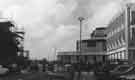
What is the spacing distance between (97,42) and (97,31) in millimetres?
11416

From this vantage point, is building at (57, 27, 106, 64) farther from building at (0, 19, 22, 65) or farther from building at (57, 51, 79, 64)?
building at (0, 19, 22, 65)

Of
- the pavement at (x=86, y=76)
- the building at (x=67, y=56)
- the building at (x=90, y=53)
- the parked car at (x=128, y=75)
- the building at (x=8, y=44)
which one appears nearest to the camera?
the pavement at (x=86, y=76)

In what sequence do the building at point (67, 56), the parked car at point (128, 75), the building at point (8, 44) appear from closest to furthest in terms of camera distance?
the parked car at point (128, 75) < the building at point (8, 44) < the building at point (67, 56)

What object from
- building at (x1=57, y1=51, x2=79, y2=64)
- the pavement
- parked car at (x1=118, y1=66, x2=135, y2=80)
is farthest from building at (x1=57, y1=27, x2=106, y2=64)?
the pavement

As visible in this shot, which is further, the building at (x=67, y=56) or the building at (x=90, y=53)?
the building at (x=67, y=56)

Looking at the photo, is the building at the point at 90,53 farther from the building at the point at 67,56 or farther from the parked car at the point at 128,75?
the parked car at the point at 128,75

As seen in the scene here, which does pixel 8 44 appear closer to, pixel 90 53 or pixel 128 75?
pixel 128 75

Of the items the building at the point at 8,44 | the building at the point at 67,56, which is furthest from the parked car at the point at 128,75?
the building at the point at 67,56

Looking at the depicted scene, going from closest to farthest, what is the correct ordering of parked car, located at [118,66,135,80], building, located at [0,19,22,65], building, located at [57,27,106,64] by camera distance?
parked car, located at [118,66,135,80] → building, located at [0,19,22,65] → building, located at [57,27,106,64]

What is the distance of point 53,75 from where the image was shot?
2119cm

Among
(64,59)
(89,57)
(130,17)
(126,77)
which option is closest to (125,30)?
(130,17)

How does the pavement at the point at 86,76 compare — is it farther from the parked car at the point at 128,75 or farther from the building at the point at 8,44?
the building at the point at 8,44

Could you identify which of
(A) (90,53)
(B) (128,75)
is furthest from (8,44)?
(A) (90,53)

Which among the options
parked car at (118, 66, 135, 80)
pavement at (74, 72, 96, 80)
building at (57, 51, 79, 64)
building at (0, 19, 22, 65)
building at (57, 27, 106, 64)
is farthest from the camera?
building at (57, 51, 79, 64)
